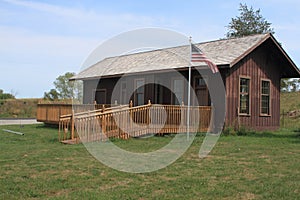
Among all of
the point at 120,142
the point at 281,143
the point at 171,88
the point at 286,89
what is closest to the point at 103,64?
the point at 171,88

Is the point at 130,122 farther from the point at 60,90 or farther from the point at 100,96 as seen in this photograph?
the point at 60,90

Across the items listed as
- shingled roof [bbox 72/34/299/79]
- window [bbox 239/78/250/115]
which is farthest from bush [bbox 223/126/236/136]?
shingled roof [bbox 72/34/299/79]

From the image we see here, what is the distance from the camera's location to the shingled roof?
61.4ft

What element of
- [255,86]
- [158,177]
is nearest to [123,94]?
[255,86]

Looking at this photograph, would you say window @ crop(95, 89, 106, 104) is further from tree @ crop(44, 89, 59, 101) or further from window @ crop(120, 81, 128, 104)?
tree @ crop(44, 89, 59, 101)

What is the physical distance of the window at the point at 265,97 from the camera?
20844 mm

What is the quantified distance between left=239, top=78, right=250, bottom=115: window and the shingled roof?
1749 millimetres

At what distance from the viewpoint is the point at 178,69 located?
1916 cm

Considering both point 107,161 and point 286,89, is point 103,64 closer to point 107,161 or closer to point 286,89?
point 107,161

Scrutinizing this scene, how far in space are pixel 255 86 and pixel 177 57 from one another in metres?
4.42

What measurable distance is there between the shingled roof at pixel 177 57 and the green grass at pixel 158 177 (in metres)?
7.88

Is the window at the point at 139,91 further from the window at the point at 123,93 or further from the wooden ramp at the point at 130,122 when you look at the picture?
the wooden ramp at the point at 130,122

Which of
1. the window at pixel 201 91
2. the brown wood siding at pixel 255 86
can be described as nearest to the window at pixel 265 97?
the brown wood siding at pixel 255 86

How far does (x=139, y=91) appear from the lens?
2306cm
